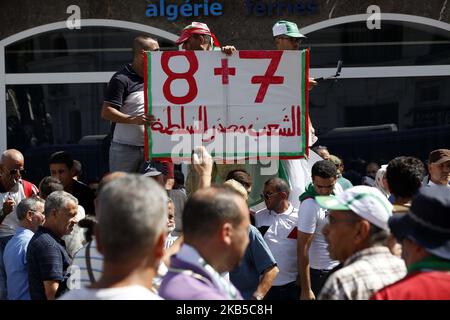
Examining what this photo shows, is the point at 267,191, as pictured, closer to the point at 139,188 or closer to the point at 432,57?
the point at 139,188

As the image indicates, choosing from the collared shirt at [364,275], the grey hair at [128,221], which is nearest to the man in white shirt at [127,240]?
the grey hair at [128,221]

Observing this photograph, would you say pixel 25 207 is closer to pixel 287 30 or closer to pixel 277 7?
pixel 287 30

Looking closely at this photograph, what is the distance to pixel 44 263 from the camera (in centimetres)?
609

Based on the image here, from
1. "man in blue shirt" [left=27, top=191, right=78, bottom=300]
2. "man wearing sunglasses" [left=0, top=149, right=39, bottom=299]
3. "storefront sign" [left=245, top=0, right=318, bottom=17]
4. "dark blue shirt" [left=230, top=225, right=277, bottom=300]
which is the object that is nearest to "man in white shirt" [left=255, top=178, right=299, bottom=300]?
"dark blue shirt" [left=230, top=225, right=277, bottom=300]

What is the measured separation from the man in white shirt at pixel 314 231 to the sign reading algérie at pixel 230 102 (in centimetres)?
27

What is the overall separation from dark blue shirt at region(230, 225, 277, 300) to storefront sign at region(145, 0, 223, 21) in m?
5.31

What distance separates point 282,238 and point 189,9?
4752mm

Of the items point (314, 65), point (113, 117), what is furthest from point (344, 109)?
point (113, 117)

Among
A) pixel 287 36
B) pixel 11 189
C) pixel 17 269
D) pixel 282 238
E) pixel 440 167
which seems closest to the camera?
pixel 17 269

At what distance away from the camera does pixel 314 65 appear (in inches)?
448

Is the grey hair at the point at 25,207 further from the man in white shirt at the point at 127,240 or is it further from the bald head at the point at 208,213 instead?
the man in white shirt at the point at 127,240

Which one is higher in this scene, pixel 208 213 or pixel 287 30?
pixel 287 30

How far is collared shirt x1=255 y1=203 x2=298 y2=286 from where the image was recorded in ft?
23.6

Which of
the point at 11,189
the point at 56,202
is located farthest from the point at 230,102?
the point at 11,189
